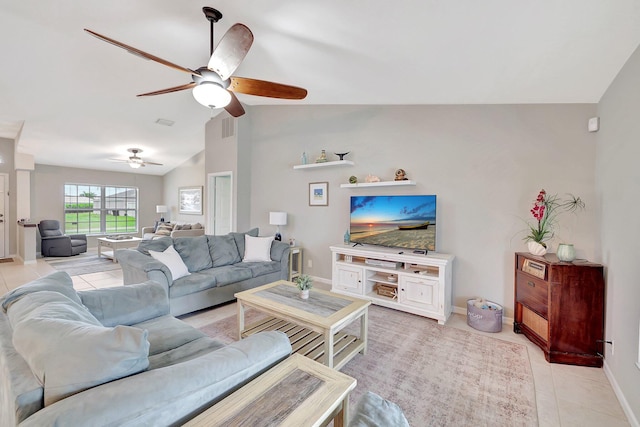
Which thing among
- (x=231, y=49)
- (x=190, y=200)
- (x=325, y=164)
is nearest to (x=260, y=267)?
(x=325, y=164)

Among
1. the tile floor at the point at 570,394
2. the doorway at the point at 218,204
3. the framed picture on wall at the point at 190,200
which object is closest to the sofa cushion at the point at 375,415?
the tile floor at the point at 570,394

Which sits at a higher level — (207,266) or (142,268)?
(142,268)

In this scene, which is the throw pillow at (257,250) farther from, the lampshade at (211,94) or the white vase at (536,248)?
the white vase at (536,248)

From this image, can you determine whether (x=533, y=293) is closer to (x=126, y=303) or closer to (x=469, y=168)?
(x=469, y=168)

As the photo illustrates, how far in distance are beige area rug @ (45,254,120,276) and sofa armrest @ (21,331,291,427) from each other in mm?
5728

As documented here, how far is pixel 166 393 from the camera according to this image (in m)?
0.89

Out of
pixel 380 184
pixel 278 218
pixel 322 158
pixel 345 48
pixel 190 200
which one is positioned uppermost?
pixel 345 48

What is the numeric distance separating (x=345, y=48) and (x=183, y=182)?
285 inches

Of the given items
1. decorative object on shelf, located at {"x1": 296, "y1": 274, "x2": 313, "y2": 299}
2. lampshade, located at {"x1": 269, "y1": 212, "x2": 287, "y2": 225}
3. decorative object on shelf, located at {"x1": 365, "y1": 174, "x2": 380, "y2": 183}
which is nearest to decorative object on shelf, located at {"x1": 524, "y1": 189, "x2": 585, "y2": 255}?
decorative object on shelf, located at {"x1": 365, "y1": 174, "x2": 380, "y2": 183}

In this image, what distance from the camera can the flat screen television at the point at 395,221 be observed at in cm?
338

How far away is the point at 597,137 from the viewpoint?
2.62 m

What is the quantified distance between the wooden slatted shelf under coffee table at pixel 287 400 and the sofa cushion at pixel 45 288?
4.42 ft

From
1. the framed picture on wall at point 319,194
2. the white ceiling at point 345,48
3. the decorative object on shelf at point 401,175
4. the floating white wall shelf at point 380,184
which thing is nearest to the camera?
the white ceiling at point 345,48

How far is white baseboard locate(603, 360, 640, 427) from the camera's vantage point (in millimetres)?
1677
